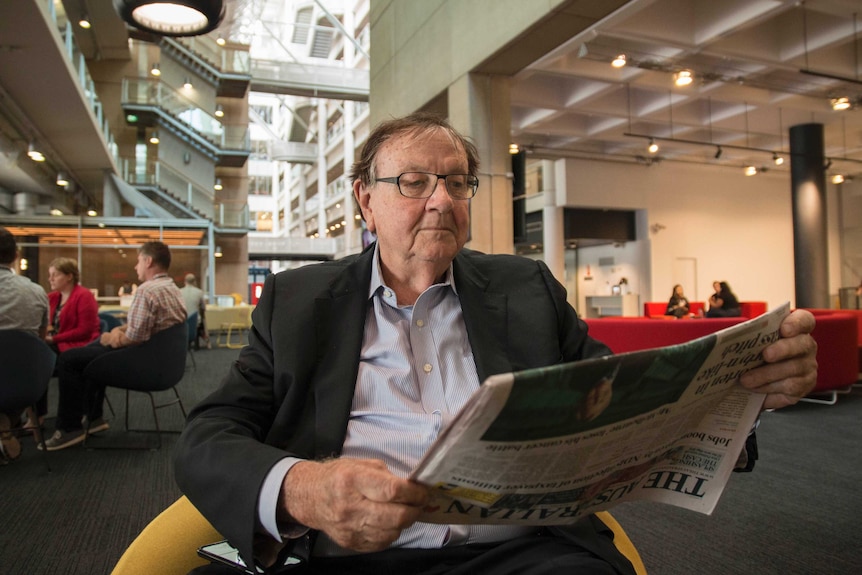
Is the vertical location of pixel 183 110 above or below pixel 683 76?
above

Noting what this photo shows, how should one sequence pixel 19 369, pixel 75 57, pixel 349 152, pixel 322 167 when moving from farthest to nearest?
pixel 322 167 < pixel 349 152 < pixel 75 57 < pixel 19 369

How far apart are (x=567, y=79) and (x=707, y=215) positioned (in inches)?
297

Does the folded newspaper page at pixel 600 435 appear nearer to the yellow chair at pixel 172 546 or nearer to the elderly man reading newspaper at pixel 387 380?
the elderly man reading newspaper at pixel 387 380

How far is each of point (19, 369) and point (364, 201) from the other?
264 cm

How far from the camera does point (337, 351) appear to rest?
1.21m

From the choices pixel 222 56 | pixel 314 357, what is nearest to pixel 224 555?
pixel 314 357

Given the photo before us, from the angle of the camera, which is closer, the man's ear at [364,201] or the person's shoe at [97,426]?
the man's ear at [364,201]

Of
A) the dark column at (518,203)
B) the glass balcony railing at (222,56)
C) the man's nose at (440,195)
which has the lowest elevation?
the man's nose at (440,195)

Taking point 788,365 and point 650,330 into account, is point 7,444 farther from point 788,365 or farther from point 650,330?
point 650,330

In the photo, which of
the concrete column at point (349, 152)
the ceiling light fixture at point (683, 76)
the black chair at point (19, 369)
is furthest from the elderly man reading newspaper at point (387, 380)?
the concrete column at point (349, 152)

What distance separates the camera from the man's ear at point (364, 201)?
4.88 feet

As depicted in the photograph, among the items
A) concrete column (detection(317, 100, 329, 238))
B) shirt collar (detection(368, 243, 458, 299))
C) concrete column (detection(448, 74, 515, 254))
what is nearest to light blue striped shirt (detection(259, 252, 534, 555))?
shirt collar (detection(368, 243, 458, 299))

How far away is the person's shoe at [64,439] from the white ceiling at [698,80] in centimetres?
634

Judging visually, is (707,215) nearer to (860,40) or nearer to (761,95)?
(761,95)
